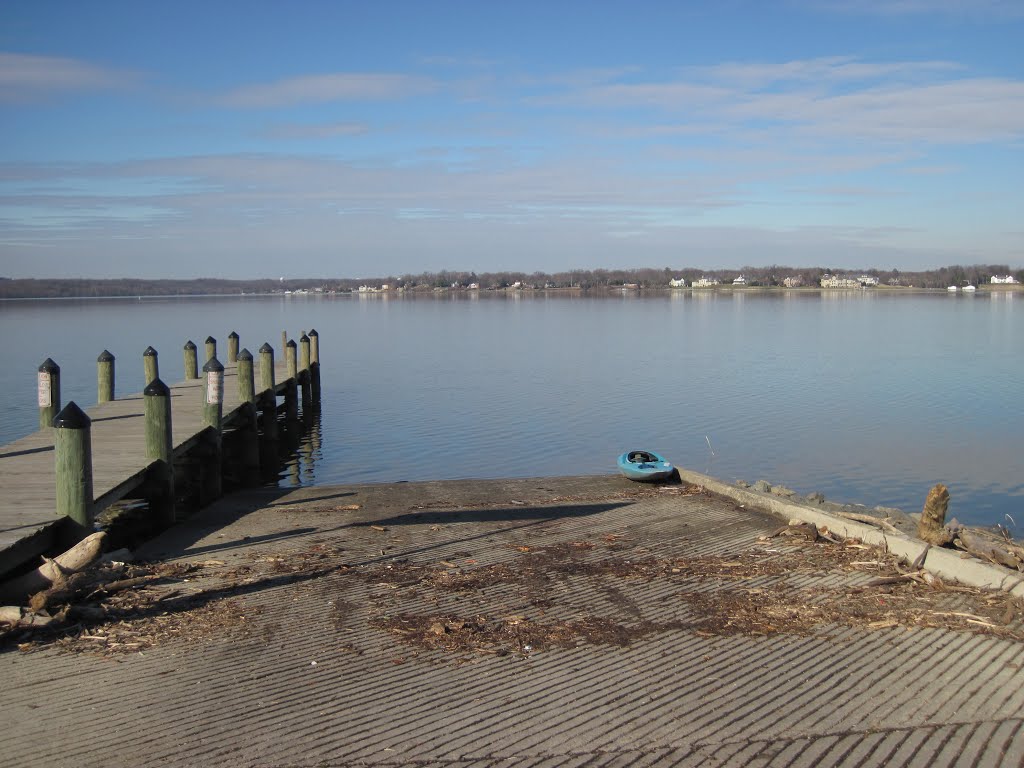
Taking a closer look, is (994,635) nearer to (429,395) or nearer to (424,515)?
(424,515)

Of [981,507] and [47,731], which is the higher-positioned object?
[47,731]

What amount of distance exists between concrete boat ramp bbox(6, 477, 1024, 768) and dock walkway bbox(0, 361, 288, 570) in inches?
41.9

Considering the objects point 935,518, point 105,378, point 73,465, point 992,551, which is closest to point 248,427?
point 105,378

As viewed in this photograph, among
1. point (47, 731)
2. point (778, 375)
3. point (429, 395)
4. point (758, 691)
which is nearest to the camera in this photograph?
point (47, 731)

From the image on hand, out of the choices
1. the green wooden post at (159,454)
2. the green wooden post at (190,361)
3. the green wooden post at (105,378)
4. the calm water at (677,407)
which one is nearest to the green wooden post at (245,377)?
the calm water at (677,407)

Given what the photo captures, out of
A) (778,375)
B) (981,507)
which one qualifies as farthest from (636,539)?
(778,375)

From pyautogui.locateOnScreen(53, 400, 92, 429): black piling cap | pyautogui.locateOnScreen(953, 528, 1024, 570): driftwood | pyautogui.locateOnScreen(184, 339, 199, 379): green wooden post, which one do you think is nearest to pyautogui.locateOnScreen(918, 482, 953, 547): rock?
pyautogui.locateOnScreen(953, 528, 1024, 570): driftwood

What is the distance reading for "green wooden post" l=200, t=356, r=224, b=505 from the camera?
582 inches

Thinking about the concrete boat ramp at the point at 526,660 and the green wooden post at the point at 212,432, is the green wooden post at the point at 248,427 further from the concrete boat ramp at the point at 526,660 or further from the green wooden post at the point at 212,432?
the concrete boat ramp at the point at 526,660

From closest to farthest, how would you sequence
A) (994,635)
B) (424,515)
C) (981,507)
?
(994,635) → (424,515) → (981,507)

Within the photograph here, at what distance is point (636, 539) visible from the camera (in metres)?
10.2

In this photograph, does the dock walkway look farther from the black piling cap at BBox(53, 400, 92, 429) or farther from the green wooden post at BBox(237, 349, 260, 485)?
the black piling cap at BBox(53, 400, 92, 429)

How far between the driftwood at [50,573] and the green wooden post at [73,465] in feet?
3.64

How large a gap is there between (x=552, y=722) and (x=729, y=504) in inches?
275
